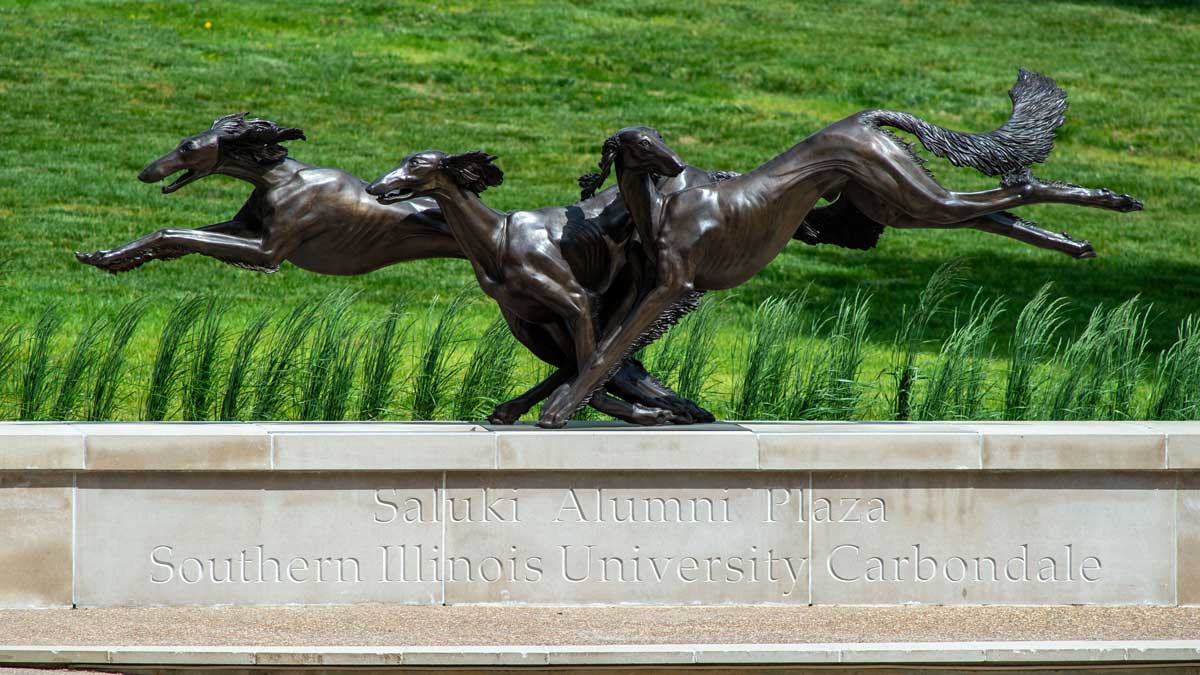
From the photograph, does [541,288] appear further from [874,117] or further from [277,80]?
[277,80]

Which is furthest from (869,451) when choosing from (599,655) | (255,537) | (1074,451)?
(255,537)

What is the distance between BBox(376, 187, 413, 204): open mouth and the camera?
288 inches

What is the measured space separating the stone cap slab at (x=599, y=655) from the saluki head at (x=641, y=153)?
2436mm

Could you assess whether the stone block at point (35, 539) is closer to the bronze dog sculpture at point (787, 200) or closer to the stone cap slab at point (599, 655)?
the stone cap slab at point (599, 655)

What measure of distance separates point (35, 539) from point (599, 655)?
9.39 feet

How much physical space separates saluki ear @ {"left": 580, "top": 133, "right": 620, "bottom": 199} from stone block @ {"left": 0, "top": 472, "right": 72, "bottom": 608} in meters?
2.84

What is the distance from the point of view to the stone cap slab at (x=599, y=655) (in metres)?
5.65

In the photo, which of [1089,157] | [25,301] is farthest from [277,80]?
[1089,157]

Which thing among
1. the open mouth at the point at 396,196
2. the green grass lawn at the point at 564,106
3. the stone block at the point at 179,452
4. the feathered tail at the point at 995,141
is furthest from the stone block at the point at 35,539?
the green grass lawn at the point at 564,106

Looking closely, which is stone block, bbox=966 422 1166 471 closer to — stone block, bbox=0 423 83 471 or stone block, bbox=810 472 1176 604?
stone block, bbox=810 472 1176 604

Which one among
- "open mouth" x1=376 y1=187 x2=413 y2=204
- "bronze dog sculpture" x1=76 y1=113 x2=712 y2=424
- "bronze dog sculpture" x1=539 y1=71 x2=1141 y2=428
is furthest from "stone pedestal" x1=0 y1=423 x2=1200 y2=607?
"open mouth" x1=376 y1=187 x2=413 y2=204

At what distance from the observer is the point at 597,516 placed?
279 inches

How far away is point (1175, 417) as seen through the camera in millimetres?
9805

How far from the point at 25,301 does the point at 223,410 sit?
18.2 feet
